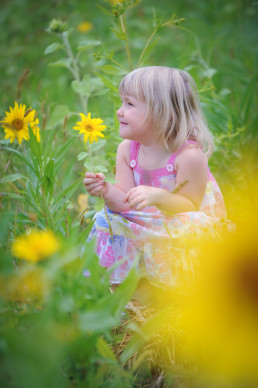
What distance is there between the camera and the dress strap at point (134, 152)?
132cm

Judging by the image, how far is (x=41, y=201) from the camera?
1.12 metres

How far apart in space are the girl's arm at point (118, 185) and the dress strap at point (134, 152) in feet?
0.05

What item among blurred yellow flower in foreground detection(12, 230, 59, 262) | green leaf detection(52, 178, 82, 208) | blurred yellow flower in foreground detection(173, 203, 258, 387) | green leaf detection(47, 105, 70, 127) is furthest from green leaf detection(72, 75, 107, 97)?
blurred yellow flower in foreground detection(12, 230, 59, 262)

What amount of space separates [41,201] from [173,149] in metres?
0.42

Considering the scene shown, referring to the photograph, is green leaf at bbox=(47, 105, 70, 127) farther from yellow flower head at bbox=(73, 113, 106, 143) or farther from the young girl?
yellow flower head at bbox=(73, 113, 106, 143)

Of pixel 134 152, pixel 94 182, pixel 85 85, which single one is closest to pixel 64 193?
pixel 94 182

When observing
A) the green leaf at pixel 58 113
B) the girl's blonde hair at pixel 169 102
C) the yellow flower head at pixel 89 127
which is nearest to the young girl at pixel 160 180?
the girl's blonde hair at pixel 169 102

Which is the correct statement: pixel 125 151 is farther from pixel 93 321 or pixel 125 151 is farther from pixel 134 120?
pixel 93 321

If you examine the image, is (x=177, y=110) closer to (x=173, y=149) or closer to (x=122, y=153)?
(x=173, y=149)

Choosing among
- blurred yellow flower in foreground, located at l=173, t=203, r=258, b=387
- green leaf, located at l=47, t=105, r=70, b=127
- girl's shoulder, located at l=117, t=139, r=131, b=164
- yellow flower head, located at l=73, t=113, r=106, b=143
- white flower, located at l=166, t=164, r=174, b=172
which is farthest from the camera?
green leaf, located at l=47, t=105, r=70, b=127

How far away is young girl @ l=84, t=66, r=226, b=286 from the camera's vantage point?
1.18 metres

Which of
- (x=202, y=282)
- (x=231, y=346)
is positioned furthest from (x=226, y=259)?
(x=231, y=346)

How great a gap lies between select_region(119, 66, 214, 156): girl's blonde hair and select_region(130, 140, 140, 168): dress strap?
116 mm

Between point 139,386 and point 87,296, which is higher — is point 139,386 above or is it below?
below
